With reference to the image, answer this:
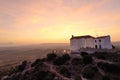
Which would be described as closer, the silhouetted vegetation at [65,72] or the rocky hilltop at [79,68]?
the rocky hilltop at [79,68]

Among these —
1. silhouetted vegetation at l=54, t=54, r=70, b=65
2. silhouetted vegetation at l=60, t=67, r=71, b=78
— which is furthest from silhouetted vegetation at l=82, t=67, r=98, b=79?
silhouetted vegetation at l=54, t=54, r=70, b=65

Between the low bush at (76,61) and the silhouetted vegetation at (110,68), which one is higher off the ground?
the low bush at (76,61)

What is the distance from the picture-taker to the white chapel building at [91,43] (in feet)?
202

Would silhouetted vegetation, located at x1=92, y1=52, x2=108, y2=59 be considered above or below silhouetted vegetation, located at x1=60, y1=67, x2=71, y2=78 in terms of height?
above

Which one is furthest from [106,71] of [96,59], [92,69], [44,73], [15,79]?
[15,79]

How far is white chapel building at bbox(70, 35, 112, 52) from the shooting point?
61.7 m

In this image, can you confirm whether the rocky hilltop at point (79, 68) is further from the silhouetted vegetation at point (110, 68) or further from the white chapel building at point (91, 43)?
the white chapel building at point (91, 43)

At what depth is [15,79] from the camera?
5162 cm

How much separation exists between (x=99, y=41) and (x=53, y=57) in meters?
18.5

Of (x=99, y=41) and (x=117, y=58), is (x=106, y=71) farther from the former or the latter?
(x=99, y=41)

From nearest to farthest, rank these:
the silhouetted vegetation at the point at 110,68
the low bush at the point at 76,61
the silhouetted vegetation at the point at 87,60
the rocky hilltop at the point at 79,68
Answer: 1. the rocky hilltop at the point at 79,68
2. the silhouetted vegetation at the point at 110,68
3. the silhouetted vegetation at the point at 87,60
4. the low bush at the point at 76,61

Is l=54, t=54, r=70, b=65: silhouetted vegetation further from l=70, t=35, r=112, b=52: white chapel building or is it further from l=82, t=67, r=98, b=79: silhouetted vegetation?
l=82, t=67, r=98, b=79: silhouetted vegetation

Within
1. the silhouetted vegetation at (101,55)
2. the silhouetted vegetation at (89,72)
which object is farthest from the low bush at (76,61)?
the silhouetted vegetation at (101,55)

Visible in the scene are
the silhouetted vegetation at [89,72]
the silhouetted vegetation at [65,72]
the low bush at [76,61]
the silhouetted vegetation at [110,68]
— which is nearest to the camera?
the silhouetted vegetation at [89,72]
